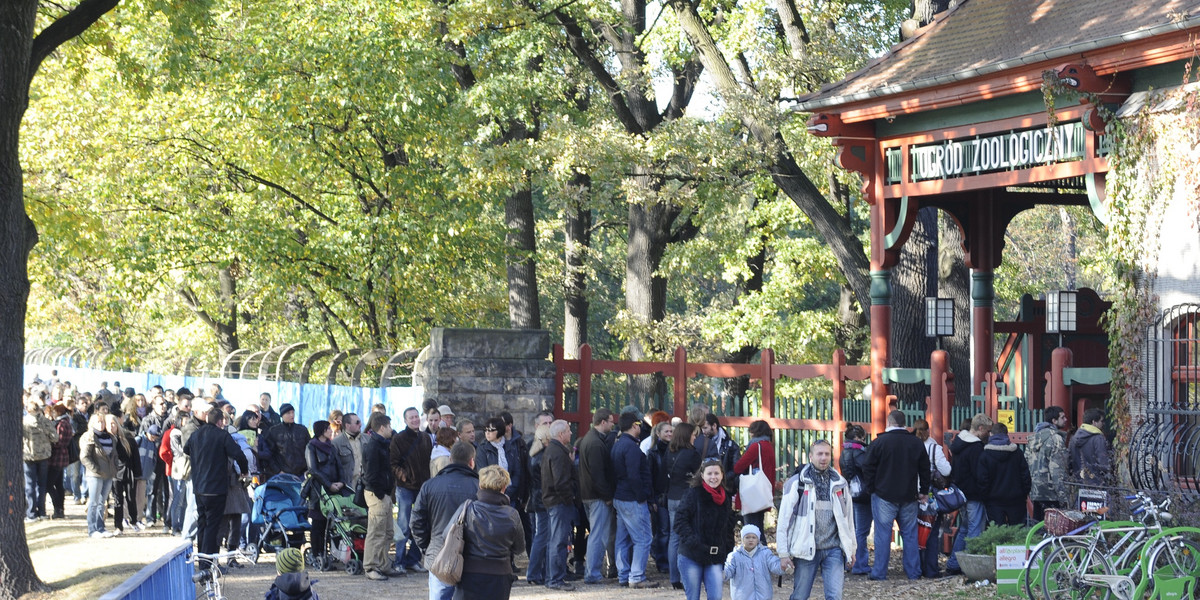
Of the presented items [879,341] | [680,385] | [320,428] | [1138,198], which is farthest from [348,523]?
[1138,198]

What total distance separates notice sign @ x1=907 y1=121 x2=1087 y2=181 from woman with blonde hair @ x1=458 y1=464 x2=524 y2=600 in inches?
325

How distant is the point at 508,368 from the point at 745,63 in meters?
7.33

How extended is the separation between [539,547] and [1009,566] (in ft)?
15.2

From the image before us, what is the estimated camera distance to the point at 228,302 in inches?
1382

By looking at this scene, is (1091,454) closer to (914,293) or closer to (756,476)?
(756,476)

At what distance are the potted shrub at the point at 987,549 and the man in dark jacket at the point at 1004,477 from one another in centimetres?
62

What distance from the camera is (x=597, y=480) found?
1388cm

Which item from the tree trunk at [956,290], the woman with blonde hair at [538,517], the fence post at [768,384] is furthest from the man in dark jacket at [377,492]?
the tree trunk at [956,290]

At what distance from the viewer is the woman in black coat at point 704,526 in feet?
35.3

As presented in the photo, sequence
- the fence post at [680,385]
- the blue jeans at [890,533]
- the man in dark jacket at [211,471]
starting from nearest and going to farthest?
the man in dark jacket at [211,471]
the blue jeans at [890,533]
the fence post at [680,385]

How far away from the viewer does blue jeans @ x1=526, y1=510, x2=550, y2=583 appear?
14383mm

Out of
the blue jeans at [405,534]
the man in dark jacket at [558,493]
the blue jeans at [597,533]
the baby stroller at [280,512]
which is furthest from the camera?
the baby stroller at [280,512]

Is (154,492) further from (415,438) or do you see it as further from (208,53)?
(208,53)

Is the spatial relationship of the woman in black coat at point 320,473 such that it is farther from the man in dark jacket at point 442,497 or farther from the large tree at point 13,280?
the man in dark jacket at point 442,497
